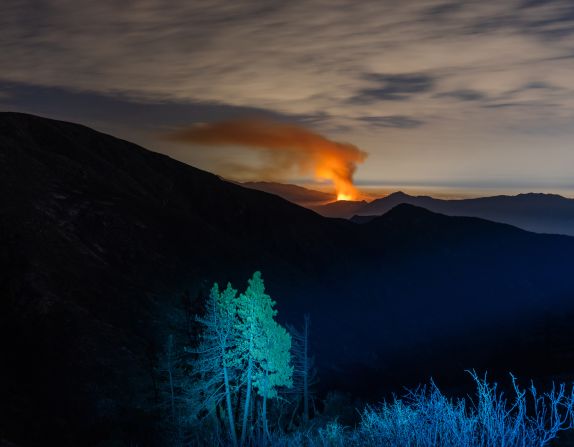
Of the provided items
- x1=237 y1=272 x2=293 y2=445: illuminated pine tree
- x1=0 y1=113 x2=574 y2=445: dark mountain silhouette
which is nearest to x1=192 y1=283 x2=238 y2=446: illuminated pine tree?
x1=237 y1=272 x2=293 y2=445: illuminated pine tree

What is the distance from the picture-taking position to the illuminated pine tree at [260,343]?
121 ft

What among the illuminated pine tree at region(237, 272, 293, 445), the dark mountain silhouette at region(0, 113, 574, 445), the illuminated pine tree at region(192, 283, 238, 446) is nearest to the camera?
the illuminated pine tree at region(237, 272, 293, 445)

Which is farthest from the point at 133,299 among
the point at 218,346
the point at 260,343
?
the point at 260,343

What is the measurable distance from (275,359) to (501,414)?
29122 millimetres

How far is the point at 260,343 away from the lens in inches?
1481

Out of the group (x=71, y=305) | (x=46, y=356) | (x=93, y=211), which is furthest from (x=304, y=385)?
(x=93, y=211)

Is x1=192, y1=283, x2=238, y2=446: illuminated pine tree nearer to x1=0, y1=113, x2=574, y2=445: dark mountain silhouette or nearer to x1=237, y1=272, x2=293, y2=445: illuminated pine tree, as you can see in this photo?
x1=237, y1=272, x2=293, y2=445: illuminated pine tree

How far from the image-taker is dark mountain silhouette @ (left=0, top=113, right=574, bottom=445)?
5966 centimetres

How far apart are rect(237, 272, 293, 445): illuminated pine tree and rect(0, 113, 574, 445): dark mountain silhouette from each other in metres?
7.39

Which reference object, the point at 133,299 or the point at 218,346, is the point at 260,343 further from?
the point at 133,299

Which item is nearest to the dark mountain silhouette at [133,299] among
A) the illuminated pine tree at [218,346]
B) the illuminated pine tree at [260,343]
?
the illuminated pine tree at [218,346]

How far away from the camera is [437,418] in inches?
408

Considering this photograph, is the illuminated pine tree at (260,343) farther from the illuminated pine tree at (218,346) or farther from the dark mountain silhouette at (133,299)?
the dark mountain silhouette at (133,299)

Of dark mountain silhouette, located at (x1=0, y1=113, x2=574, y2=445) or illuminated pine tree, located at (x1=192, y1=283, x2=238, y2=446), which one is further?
dark mountain silhouette, located at (x1=0, y1=113, x2=574, y2=445)
